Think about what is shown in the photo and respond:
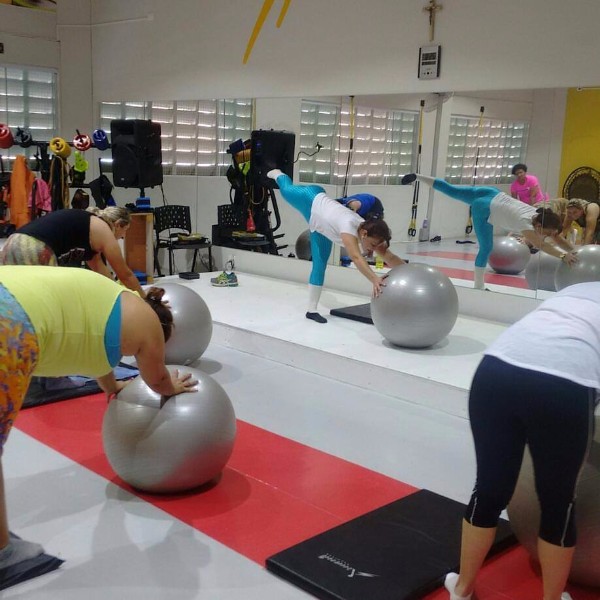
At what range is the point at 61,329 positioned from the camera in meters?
2.09

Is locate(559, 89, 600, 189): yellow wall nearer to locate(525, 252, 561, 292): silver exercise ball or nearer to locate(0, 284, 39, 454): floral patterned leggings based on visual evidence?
Answer: locate(525, 252, 561, 292): silver exercise ball

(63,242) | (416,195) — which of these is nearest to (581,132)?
(416,195)

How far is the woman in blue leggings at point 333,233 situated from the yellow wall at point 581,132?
1542mm

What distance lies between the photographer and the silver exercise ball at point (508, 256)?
563 cm

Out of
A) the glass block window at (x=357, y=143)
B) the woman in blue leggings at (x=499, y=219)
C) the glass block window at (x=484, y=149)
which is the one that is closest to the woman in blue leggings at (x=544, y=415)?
the woman in blue leggings at (x=499, y=219)

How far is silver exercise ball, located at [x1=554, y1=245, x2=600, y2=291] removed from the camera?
5.14 m

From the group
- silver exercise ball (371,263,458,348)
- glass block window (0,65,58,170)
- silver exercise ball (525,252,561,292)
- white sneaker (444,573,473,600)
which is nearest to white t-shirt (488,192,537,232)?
silver exercise ball (525,252,561,292)

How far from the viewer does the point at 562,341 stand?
189 cm

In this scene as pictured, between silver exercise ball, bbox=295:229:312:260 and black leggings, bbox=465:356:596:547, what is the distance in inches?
218

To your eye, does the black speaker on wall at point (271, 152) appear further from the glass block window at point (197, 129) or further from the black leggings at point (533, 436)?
the black leggings at point (533, 436)

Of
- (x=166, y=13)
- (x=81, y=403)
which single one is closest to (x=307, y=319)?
(x=81, y=403)

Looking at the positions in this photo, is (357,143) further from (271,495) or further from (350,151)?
(271,495)

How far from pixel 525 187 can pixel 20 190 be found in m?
5.13

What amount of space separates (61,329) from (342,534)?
4.11 feet
